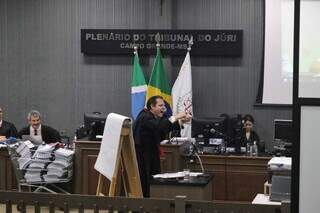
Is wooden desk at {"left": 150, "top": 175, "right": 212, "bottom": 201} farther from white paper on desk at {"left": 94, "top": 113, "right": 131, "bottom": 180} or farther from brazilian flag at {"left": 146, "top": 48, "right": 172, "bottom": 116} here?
brazilian flag at {"left": 146, "top": 48, "right": 172, "bottom": 116}

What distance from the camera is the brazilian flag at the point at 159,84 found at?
388 inches

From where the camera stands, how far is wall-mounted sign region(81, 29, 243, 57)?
1005 cm

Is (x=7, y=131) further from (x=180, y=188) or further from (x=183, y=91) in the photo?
(x=180, y=188)

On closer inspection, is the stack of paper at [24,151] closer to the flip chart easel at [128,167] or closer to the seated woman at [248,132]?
the flip chart easel at [128,167]

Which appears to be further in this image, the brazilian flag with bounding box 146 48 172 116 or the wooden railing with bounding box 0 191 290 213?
the brazilian flag with bounding box 146 48 172 116

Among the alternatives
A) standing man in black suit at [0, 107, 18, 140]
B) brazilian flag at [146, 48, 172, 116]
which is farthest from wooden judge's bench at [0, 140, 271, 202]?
brazilian flag at [146, 48, 172, 116]

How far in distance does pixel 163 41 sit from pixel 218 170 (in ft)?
11.0

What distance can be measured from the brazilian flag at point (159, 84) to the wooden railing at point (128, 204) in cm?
620

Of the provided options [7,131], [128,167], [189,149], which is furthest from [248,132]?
[128,167]

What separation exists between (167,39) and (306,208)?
6.92 metres

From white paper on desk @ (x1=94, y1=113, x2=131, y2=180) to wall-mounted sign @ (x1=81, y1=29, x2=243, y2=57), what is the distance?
5.24m

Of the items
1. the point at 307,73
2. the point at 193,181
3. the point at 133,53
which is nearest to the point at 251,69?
the point at 133,53

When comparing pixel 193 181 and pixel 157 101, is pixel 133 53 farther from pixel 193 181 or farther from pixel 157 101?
pixel 193 181

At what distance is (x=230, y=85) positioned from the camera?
1020cm
